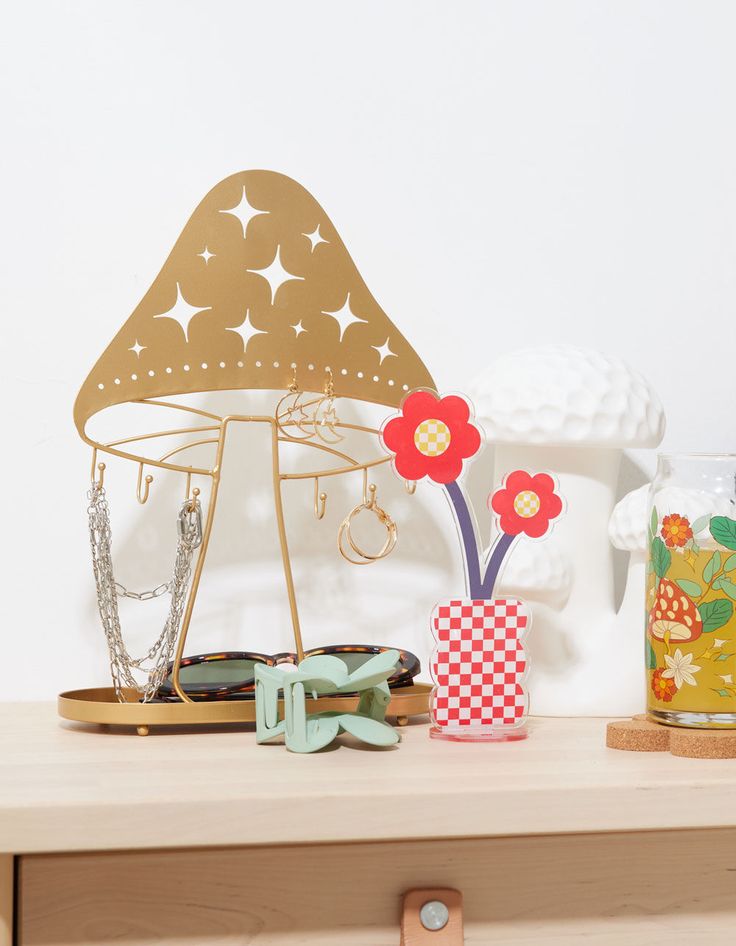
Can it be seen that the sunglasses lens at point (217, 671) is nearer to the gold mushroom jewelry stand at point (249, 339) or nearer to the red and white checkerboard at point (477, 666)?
the gold mushroom jewelry stand at point (249, 339)

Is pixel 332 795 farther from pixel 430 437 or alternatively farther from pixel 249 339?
pixel 249 339

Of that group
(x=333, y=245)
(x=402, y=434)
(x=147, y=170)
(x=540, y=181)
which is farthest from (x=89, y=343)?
(x=540, y=181)

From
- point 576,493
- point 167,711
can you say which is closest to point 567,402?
point 576,493

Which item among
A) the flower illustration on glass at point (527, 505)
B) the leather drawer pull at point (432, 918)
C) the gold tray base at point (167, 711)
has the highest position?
the flower illustration on glass at point (527, 505)

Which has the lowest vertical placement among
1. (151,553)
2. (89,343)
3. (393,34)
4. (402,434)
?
(151,553)

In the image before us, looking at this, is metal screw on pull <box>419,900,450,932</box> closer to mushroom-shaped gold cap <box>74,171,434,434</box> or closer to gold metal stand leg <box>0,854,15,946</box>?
gold metal stand leg <box>0,854,15,946</box>

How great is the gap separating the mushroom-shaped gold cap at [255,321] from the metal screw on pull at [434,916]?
427 millimetres

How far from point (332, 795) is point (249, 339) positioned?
0.42 m

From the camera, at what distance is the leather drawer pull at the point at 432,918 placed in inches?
24.8

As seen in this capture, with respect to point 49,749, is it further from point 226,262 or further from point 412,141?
point 412,141

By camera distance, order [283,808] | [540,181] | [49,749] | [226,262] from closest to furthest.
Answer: [283,808]
[49,749]
[226,262]
[540,181]

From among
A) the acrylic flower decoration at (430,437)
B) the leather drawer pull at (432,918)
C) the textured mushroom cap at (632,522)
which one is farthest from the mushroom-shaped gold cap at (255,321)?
the leather drawer pull at (432,918)

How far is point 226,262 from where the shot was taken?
880mm

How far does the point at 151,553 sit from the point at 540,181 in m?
0.58
